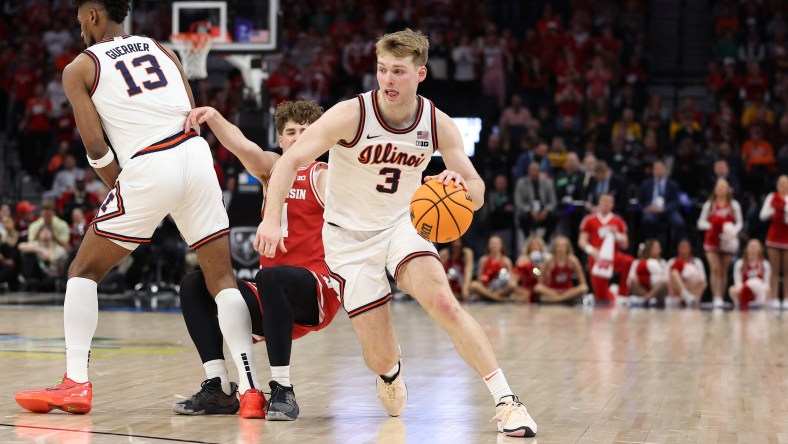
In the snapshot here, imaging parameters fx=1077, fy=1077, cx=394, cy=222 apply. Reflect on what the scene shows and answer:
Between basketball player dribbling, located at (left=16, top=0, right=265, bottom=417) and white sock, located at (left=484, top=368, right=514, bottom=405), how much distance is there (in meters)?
1.18

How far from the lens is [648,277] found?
1631cm

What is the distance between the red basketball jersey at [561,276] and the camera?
16.2 metres

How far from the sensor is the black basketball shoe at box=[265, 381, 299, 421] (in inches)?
209

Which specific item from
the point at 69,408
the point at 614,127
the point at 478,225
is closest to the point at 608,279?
the point at 478,225

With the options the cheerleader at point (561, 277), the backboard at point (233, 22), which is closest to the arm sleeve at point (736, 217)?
the cheerleader at point (561, 277)

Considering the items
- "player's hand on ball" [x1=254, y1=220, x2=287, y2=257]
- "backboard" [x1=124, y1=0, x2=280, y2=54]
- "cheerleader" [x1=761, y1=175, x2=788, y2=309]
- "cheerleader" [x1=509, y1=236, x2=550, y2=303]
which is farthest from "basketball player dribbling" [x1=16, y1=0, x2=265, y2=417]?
"cheerleader" [x1=761, y1=175, x2=788, y2=309]

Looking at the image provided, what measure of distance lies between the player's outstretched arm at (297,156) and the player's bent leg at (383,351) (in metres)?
0.71

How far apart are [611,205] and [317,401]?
1096 cm

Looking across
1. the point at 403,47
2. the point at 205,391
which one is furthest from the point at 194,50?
the point at 403,47

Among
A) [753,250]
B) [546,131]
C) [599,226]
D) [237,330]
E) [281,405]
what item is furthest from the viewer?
[546,131]

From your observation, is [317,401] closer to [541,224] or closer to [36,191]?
[541,224]

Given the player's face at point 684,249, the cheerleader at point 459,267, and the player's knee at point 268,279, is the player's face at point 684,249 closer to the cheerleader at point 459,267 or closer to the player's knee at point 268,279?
the cheerleader at point 459,267

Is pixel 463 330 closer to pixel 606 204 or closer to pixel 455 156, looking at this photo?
pixel 455 156

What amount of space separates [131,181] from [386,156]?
4.24 feet
